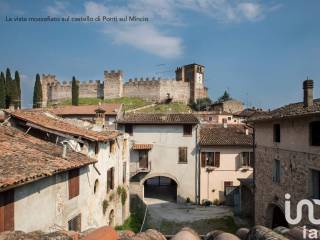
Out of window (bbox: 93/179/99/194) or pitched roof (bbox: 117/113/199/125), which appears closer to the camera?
window (bbox: 93/179/99/194)

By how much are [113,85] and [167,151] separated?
45804 mm

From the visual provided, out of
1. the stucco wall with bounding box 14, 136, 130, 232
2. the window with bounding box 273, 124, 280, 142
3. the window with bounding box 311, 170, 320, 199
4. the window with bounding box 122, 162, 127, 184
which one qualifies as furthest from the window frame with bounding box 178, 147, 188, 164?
the window with bounding box 311, 170, 320, 199

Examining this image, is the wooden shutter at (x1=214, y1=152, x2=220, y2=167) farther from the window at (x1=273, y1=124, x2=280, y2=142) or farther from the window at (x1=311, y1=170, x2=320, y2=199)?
the window at (x1=311, y1=170, x2=320, y2=199)

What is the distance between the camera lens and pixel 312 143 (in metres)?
13.1

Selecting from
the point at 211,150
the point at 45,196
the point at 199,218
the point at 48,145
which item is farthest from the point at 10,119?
the point at 211,150

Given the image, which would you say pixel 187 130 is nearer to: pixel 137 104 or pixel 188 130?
pixel 188 130

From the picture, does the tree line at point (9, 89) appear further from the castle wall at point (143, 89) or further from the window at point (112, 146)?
the window at point (112, 146)

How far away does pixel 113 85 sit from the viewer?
236 feet

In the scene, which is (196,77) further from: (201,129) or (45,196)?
(45,196)

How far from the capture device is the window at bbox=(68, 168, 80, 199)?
1262cm

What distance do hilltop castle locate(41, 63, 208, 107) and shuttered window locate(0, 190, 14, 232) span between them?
6250 centimetres

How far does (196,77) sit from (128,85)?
16.3 meters

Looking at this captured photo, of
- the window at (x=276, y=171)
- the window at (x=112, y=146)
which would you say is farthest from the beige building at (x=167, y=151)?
the window at (x=276, y=171)

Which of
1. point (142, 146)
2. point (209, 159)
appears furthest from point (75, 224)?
point (209, 159)
